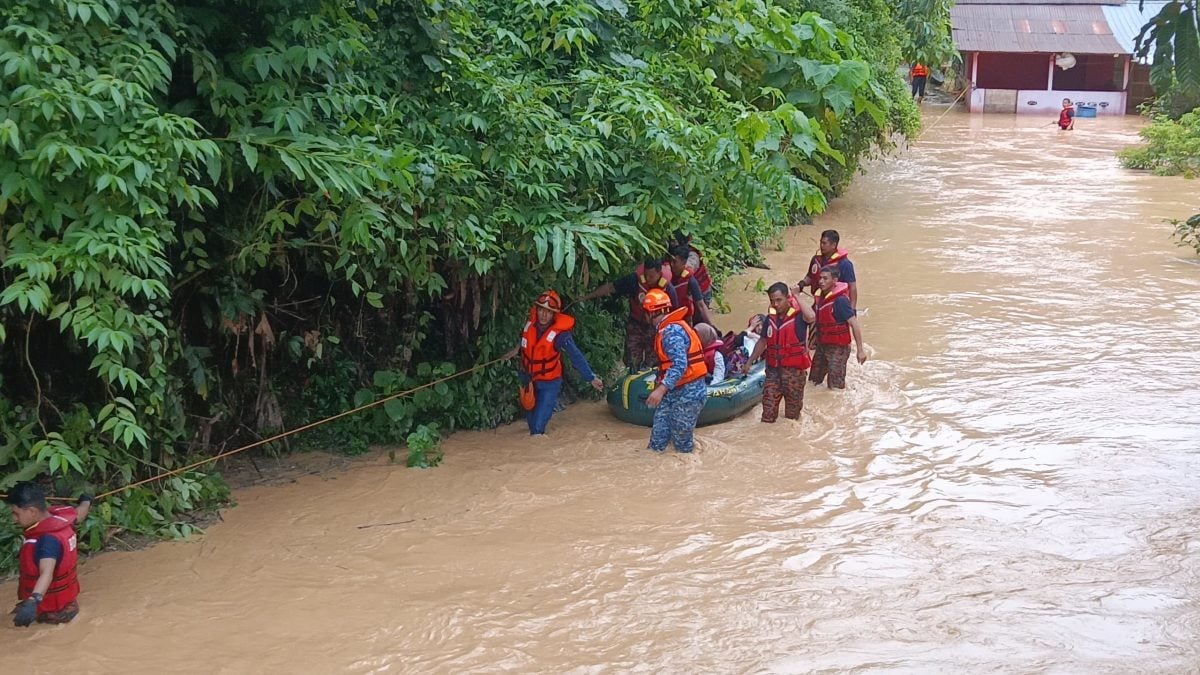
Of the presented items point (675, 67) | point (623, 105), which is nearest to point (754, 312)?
point (675, 67)

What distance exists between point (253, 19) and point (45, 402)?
9.45 ft

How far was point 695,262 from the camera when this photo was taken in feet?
37.0

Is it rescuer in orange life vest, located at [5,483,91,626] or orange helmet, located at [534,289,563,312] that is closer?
rescuer in orange life vest, located at [5,483,91,626]

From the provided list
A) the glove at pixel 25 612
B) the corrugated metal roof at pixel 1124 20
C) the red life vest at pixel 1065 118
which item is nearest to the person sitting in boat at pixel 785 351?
the glove at pixel 25 612

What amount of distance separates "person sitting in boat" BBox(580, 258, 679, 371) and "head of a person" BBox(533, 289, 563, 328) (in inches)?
38.6

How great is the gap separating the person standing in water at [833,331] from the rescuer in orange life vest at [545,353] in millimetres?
2578

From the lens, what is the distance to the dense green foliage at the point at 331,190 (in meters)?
6.45

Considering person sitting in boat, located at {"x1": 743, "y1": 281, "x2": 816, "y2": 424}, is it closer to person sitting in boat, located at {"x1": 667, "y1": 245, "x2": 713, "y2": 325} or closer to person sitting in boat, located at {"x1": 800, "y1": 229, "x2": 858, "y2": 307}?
person sitting in boat, located at {"x1": 667, "y1": 245, "x2": 713, "y2": 325}

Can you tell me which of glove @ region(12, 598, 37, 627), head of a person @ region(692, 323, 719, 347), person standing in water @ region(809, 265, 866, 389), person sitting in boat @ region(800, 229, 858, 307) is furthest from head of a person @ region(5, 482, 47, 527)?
person sitting in boat @ region(800, 229, 858, 307)

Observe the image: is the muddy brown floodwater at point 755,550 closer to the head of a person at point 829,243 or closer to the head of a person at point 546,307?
the head of a person at point 546,307

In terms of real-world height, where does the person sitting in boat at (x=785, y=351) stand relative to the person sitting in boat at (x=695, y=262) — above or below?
below

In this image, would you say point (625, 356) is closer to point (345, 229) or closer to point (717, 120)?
point (717, 120)

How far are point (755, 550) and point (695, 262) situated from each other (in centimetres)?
403

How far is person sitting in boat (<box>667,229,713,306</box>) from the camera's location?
1111 cm
